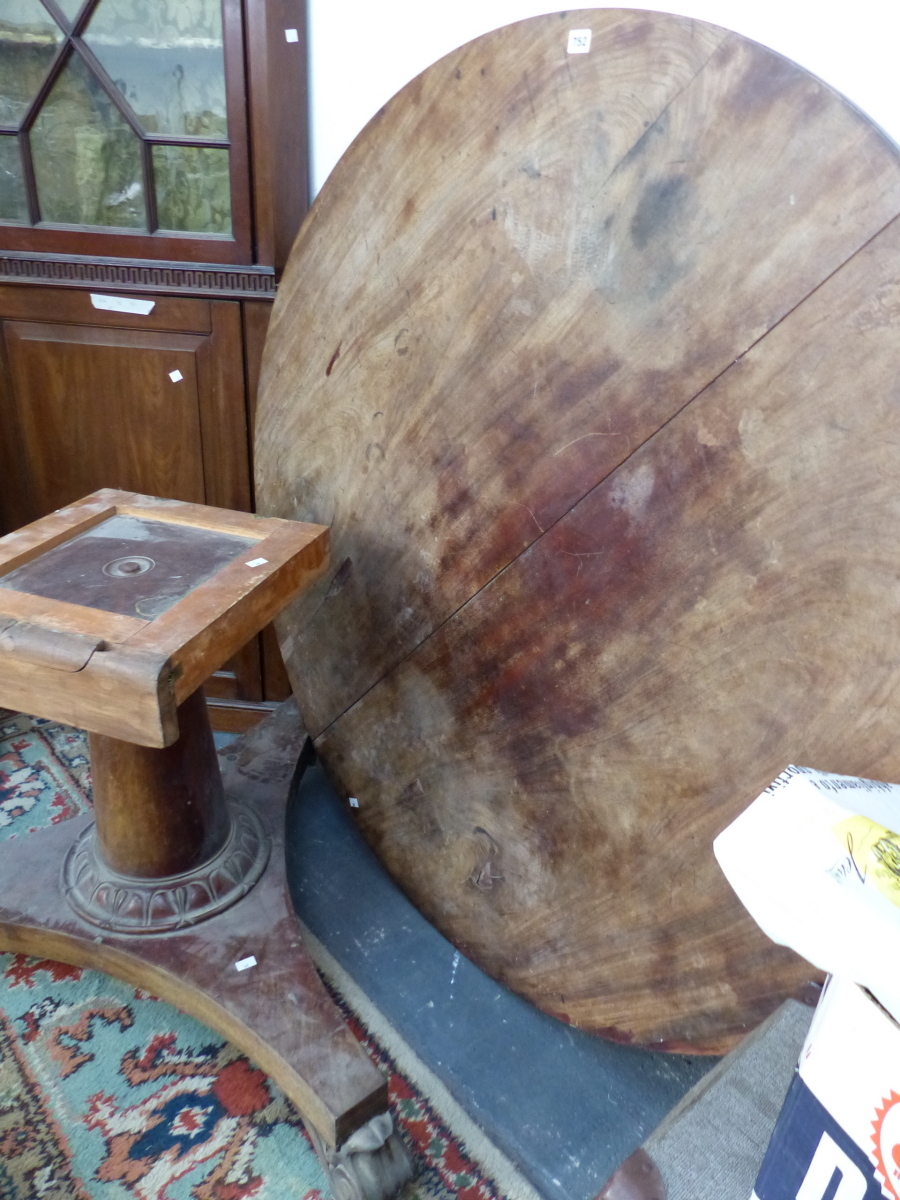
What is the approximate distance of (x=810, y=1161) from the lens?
0.62m

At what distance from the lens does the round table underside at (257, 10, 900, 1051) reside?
937 millimetres

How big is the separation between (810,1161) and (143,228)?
1758 millimetres

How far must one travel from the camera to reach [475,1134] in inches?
51.2

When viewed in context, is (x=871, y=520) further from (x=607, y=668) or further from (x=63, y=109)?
(x=63, y=109)

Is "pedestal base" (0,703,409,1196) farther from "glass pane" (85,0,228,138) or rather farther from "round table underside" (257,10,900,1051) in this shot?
"glass pane" (85,0,228,138)

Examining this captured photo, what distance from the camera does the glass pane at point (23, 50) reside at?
164cm

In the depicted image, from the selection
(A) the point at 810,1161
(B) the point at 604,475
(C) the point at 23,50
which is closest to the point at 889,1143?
(A) the point at 810,1161

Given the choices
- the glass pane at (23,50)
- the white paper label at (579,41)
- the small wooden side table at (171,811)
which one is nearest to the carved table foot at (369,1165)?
the small wooden side table at (171,811)

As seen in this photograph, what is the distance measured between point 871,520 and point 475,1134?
1004mm

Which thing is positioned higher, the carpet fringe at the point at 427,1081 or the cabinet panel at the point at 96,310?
the cabinet panel at the point at 96,310

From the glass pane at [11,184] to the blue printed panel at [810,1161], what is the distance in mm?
1894

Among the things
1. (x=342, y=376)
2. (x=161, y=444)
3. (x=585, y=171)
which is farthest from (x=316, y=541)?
(x=161, y=444)

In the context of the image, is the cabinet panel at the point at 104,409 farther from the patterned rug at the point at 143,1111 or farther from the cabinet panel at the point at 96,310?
the patterned rug at the point at 143,1111

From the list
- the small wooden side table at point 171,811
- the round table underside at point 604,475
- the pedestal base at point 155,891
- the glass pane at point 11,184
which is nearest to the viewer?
the round table underside at point 604,475
